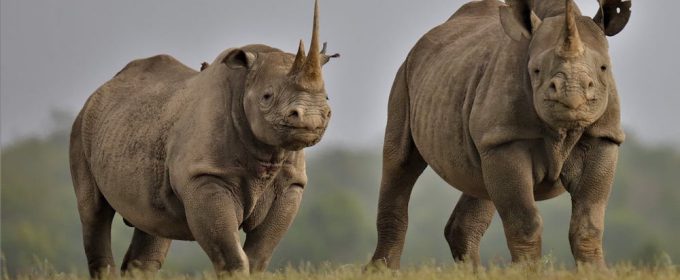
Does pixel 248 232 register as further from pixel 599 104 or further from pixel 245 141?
pixel 599 104

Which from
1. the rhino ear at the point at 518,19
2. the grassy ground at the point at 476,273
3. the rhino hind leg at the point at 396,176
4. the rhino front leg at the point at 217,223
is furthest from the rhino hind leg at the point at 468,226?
the rhino ear at the point at 518,19

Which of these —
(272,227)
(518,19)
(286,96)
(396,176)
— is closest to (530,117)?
(518,19)

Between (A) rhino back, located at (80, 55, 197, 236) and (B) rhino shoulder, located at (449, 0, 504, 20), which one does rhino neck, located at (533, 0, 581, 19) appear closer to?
(B) rhino shoulder, located at (449, 0, 504, 20)

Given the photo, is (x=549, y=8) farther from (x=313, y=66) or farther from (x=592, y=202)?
(x=313, y=66)

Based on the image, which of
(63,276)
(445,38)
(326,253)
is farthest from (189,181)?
(326,253)

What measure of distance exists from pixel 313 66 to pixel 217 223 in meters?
1.37

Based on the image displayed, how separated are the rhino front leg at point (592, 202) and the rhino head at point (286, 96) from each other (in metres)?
1.88

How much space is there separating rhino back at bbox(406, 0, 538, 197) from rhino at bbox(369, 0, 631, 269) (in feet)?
0.03

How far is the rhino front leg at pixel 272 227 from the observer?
48.6 feet

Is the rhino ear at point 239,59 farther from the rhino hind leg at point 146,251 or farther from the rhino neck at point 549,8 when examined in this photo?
the rhino hind leg at point 146,251

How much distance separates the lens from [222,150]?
47.9ft

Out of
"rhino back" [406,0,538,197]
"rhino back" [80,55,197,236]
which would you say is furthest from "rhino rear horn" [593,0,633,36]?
"rhino back" [80,55,197,236]

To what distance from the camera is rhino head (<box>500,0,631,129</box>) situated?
43.0 ft

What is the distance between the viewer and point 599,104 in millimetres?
13242
